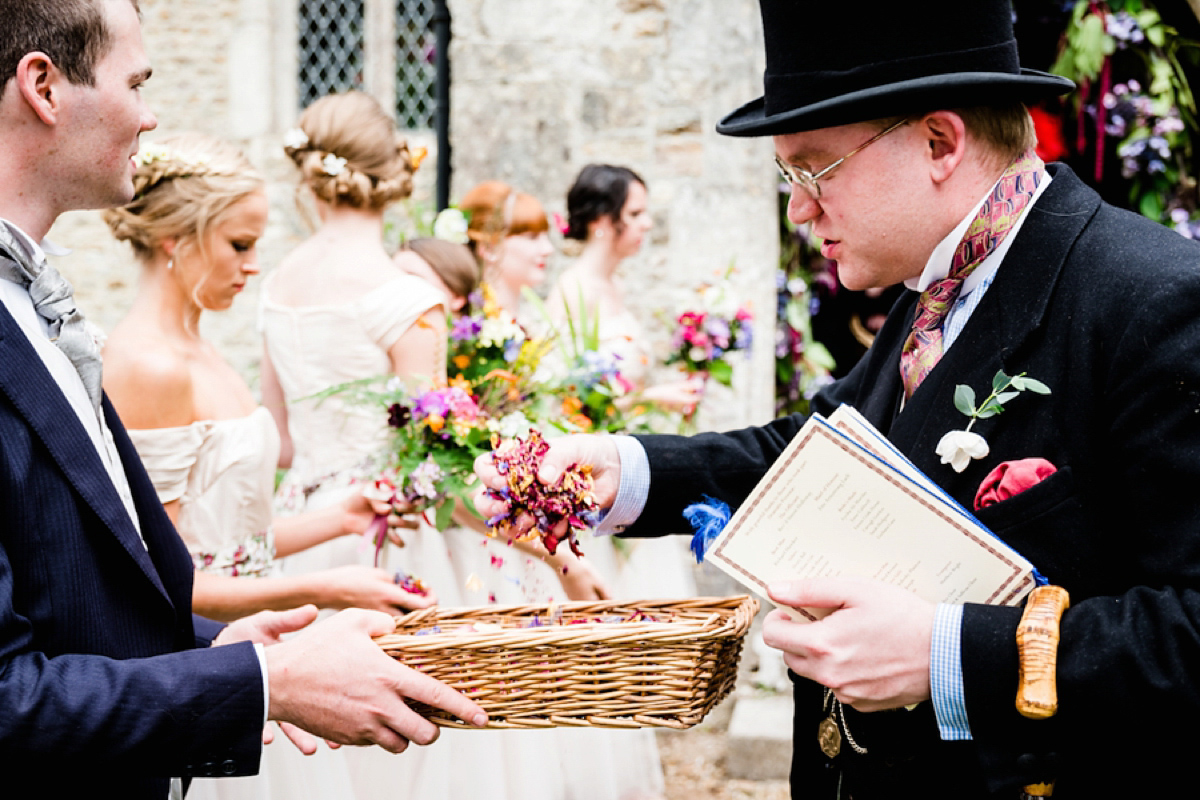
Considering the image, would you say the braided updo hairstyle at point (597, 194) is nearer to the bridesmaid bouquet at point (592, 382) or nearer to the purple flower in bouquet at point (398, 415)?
the bridesmaid bouquet at point (592, 382)

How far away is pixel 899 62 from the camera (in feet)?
5.30

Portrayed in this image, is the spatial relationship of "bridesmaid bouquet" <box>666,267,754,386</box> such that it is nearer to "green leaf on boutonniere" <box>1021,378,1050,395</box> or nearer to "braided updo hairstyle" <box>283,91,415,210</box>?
"braided updo hairstyle" <box>283,91,415,210</box>

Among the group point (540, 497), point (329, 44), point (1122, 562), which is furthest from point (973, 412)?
point (329, 44)

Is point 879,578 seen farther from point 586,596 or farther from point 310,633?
point 586,596

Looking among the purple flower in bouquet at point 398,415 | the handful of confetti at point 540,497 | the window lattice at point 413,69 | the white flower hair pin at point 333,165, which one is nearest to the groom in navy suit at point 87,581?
the handful of confetti at point 540,497

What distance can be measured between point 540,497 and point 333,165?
7.40 feet

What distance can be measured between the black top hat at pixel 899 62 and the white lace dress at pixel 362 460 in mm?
2047

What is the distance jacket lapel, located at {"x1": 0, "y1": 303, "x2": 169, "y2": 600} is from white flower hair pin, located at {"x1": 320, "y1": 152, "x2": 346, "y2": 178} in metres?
2.29

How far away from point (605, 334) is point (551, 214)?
0.85 m

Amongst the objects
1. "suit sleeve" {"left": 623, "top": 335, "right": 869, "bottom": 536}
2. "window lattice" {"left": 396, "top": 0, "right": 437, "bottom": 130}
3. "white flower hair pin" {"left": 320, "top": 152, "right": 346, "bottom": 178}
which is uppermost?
"window lattice" {"left": 396, "top": 0, "right": 437, "bottom": 130}

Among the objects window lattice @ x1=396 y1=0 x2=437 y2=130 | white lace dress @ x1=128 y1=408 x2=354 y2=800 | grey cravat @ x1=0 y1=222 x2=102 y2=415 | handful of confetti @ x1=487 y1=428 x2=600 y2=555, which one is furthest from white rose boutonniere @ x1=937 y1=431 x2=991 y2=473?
window lattice @ x1=396 y1=0 x2=437 y2=130

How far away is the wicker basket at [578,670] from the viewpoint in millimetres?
1640

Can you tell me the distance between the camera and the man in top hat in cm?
133

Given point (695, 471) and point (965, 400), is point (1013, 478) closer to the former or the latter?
point (965, 400)
